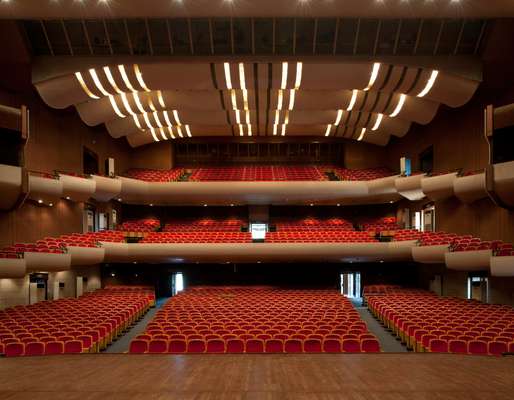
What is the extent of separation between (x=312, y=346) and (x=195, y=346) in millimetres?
2183

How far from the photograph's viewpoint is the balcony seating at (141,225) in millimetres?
27161

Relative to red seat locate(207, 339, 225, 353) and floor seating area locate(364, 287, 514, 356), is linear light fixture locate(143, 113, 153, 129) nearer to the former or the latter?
floor seating area locate(364, 287, 514, 356)

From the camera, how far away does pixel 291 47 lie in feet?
59.3

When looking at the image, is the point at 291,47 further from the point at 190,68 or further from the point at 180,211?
the point at 180,211

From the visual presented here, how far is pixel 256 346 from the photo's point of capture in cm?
996

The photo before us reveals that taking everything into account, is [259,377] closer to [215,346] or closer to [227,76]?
[215,346]

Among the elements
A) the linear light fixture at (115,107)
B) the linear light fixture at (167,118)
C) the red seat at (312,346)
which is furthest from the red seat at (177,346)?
the linear light fixture at (167,118)

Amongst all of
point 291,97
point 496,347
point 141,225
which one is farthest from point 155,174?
point 496,347

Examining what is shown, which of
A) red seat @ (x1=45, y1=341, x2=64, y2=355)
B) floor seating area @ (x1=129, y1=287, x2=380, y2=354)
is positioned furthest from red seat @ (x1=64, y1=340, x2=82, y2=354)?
floor seating area @ (x1=129, y1=287, x2=380, y2=354)

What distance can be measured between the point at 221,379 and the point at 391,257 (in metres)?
17.0

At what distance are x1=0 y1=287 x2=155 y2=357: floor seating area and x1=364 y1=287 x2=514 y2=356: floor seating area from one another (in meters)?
7.06

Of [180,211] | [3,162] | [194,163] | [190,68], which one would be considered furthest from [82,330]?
[194,163]

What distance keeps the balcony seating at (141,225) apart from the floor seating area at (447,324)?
12.7 m

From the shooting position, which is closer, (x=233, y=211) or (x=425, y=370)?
(x=425, y=370)
